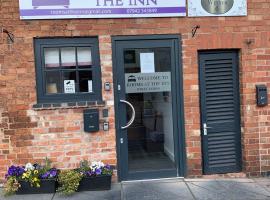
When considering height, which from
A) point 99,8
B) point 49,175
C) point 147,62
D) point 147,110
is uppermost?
point 99,8

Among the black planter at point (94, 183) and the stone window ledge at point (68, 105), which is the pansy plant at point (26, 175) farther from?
the stone window ledge at point (68, 105)

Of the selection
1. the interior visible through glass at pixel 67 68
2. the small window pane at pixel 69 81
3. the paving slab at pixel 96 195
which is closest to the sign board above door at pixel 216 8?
the interior visible through glass at pixel 67 68

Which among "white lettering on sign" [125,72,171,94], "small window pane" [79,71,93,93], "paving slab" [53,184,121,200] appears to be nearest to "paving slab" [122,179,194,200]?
"paving slab" [53,184,121,200]

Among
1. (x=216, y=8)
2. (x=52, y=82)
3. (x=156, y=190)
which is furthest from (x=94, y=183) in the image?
(x=216, y=8)

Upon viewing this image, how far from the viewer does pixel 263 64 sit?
7000 mm

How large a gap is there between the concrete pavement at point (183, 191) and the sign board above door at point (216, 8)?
2.74 m

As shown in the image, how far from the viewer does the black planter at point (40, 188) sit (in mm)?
6242

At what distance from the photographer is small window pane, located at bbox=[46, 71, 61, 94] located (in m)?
6.67

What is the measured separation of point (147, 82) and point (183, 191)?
5.98 ft

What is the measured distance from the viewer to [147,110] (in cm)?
690

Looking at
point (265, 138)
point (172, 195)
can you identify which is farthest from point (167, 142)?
point (265, 138)

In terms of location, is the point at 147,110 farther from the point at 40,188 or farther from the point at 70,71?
the point at 40,188

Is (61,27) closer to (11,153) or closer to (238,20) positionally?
(11,153)

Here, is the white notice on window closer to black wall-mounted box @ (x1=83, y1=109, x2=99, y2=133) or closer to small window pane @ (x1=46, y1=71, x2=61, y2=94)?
small window pane @ (x1=46, y1=71, x2=61, y2=94)
